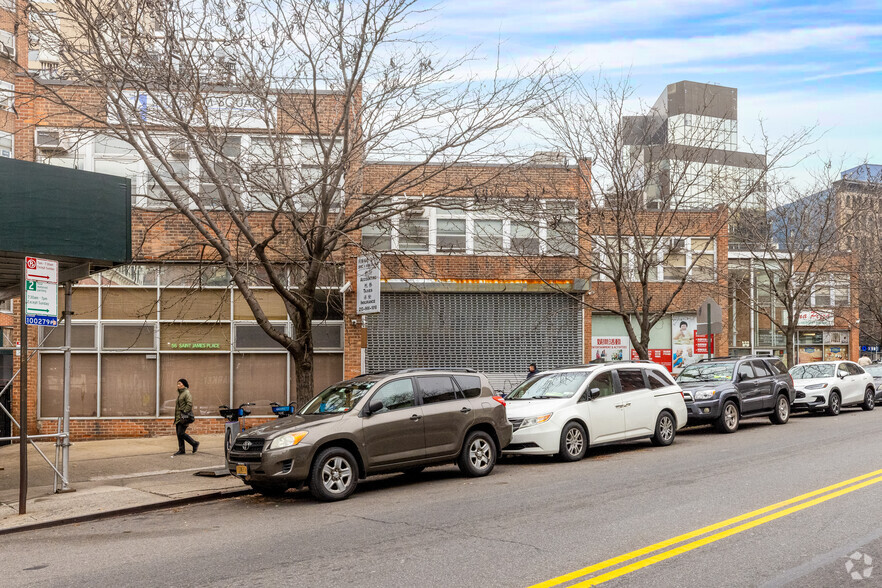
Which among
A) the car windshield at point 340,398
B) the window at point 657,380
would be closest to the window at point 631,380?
the window at point 657,380

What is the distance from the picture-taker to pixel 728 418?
17125 millimetres

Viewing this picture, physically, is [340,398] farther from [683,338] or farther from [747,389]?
[683,338]

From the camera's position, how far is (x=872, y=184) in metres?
28.0

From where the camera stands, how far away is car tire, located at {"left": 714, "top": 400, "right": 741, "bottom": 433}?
17.0 meters

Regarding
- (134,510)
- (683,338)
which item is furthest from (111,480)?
(683,338)

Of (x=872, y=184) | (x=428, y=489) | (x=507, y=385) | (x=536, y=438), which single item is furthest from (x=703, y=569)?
(x=872, y=184)

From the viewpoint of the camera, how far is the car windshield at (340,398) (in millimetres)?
11070

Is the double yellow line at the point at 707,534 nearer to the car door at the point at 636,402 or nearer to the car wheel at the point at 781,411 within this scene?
the car door at the point at 636,402

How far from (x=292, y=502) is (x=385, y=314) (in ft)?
33.0

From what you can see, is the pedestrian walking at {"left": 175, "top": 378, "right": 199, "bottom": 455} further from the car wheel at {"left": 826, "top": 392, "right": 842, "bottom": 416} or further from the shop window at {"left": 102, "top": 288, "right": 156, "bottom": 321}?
the car wheel at {"left": 826, "top": 392, "right": 842, "bottom": 416}

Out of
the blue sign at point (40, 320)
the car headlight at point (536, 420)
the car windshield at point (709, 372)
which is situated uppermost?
the blue sign at point (40, 320)

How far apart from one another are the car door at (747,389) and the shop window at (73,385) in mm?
14490

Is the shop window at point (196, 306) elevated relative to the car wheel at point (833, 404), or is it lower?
elevated

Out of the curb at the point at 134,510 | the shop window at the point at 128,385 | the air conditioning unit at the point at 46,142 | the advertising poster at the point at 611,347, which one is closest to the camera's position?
the curb at the point at 134,510
